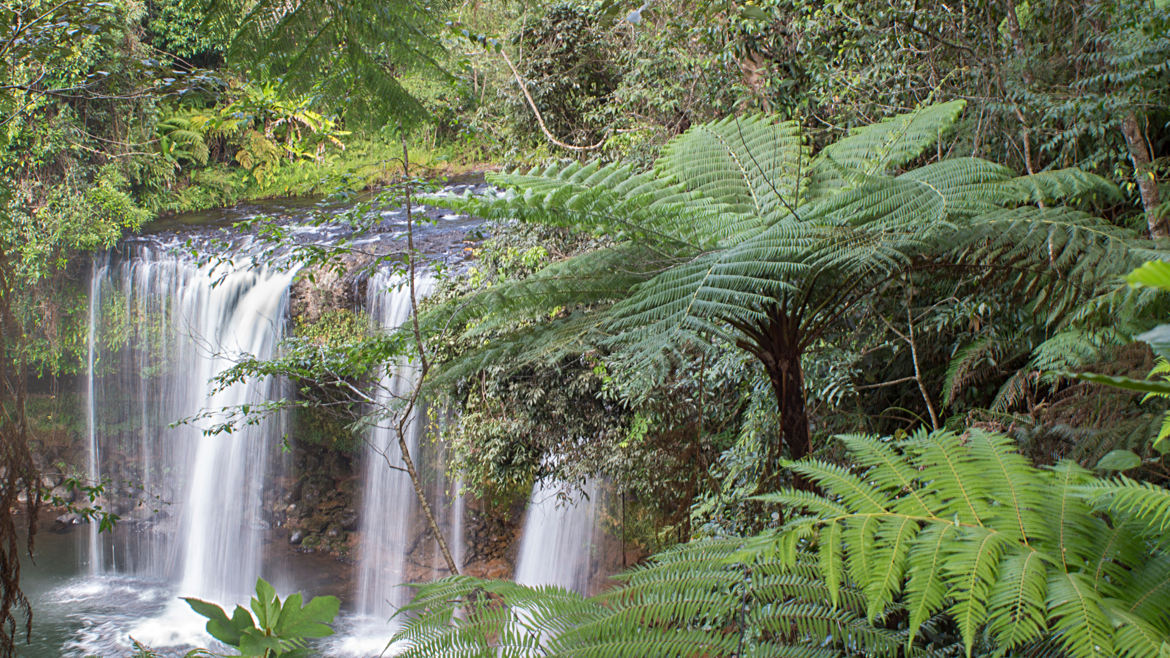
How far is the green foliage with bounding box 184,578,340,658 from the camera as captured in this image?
1080 mm

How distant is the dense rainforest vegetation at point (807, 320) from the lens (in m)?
1.34

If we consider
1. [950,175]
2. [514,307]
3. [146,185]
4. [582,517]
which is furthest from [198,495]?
[950,175]

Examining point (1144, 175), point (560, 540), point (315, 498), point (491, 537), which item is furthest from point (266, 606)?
point (315, 498)

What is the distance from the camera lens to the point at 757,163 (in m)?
2.80

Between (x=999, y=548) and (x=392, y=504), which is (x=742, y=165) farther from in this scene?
(x=392, y=504)

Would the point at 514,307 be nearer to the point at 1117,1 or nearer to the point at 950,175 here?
the point at 950,175

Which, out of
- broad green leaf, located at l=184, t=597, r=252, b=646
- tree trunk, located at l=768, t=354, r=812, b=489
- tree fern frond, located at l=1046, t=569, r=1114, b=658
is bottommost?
tree fern frond, located at l=1046, t=569, r=1114, b=658

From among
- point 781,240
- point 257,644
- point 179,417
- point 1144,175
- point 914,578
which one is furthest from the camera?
point 179,417

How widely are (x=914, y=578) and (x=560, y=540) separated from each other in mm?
5378

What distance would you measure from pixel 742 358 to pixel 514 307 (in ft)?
6.08

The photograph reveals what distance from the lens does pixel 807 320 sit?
2.47 m

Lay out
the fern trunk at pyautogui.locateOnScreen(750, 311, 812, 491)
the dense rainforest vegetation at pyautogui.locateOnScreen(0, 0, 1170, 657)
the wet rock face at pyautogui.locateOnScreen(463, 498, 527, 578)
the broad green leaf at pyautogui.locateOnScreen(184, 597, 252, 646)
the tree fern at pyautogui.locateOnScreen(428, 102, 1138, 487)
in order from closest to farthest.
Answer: the broad green leaf at pyautogui.locateOnScreen(184, 597, 252, 646)
the dense rainforest vegetation at pyautogui.locateOnScreen(0, 0, 1170, 657)
the tree fern at pyautogui.locateOnScreen(428, 102, 1138, 487)
the fern trunk at pyautogui.locateOnScreen(750, 311, 812, 491)
the wet rock face at pyautogui.locateOnScreen(463, 498, 527, 578)

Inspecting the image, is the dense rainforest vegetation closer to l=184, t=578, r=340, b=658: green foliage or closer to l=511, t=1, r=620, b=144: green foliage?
l=184, t=578, r=340, b=658: green foliage

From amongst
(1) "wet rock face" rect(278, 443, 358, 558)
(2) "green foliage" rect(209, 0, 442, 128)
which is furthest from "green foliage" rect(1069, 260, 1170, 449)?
(1) "wet rock face" rect(278, 443, 358, 558)
